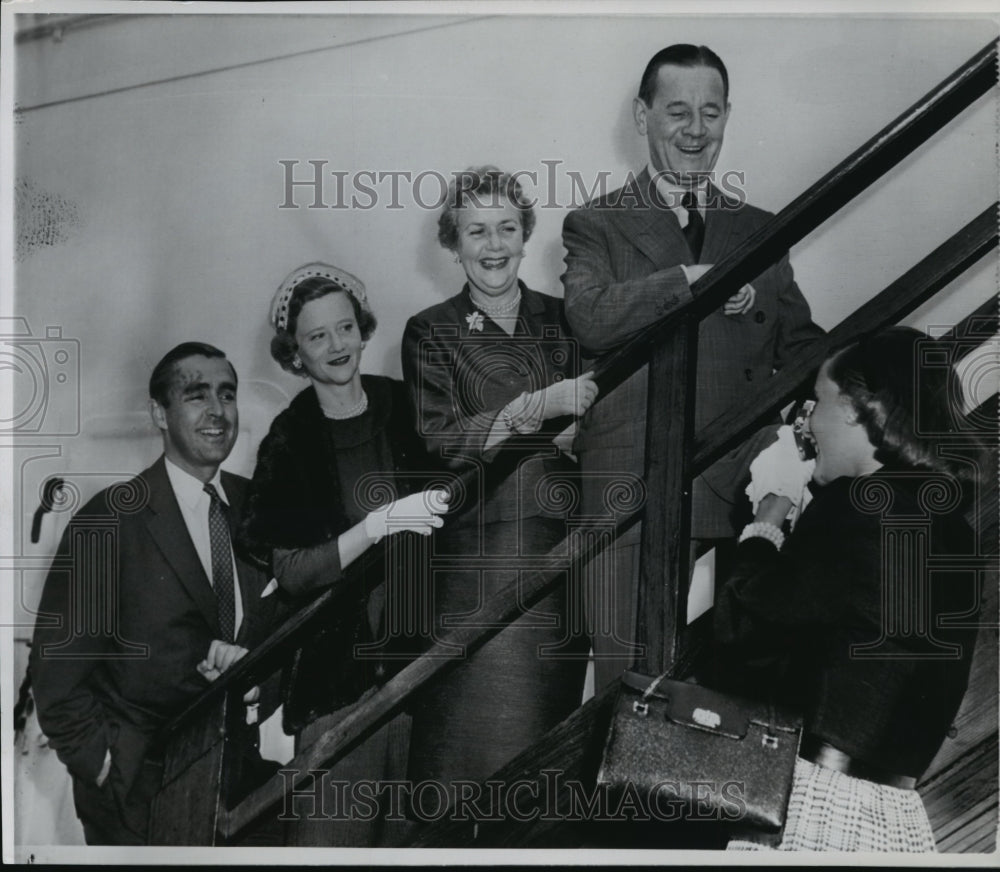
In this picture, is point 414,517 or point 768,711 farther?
point 414,517

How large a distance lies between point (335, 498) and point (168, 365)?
0.66m

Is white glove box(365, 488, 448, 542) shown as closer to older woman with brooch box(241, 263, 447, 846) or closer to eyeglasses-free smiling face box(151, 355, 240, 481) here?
older woman with brooch box(241, 263, 447, 846)

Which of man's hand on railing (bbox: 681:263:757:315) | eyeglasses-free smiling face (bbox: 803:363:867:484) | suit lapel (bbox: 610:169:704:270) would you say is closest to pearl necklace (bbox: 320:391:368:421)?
suit lapel (bbox: 610:169:704:270)

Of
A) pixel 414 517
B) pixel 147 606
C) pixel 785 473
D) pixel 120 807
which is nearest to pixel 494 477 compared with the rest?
pixel 414 517

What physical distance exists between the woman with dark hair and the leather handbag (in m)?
0.06

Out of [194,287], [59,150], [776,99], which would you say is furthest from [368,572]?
[776,99]

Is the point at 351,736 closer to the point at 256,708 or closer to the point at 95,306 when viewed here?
the point at 256,708

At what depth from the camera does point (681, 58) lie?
3.97m

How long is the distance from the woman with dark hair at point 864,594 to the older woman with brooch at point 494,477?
0.55 m

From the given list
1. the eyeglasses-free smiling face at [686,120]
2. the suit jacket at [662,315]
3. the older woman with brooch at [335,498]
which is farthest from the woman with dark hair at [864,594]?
the older woman with brooch at [335,498]

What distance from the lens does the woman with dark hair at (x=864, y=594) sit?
148 inches

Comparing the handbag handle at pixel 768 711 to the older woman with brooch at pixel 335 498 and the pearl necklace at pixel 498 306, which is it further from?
the pearl necklace at pixel 498 306

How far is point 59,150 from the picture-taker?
4.07m

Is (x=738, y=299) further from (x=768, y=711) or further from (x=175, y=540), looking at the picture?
(x=175, y=540)
